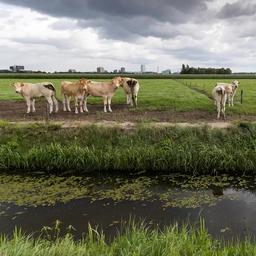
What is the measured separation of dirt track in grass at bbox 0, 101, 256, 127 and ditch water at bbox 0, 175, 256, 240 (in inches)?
205

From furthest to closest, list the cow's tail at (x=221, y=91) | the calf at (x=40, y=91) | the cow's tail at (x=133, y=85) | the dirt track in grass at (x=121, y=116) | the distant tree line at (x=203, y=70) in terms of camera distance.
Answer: the distant tree line at (x=203, y=70)
the cow's tail at (x=133, y=85)
the calf at (x=40, y=91)
the cow's tail at (x=221, y=91)
the dirt track in grass at (x=121, y=116)

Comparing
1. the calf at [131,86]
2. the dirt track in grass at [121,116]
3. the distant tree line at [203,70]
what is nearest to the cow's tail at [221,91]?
the dirt track in grass at [121,116]

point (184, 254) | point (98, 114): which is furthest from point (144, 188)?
point (98, 114)

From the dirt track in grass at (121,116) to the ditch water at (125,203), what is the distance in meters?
5.21

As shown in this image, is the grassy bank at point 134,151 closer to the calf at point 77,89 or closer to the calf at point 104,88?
the calf at point 77,89

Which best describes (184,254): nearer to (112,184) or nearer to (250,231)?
(250,231)

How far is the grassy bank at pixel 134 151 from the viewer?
48.1 feet

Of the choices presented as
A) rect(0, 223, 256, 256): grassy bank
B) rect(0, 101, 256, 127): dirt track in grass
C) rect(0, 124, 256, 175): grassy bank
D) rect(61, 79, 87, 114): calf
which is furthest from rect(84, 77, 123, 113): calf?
rect(0, 223, 256, 256): grassy bank

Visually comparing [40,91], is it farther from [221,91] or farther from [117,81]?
[221,91]

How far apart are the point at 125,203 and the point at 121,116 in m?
9.14

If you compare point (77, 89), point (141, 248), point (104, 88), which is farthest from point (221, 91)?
point (141, 248)

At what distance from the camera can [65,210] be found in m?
11.0

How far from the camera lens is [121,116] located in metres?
20.2

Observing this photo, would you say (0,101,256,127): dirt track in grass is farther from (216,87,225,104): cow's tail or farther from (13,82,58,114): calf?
(216,87,225,104): cow's tail
